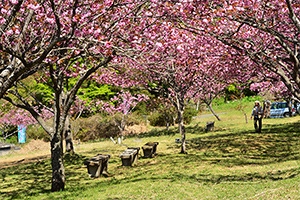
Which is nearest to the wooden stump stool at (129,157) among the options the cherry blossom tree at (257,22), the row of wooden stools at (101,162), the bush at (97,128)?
the row of wooden stools at (101,162)

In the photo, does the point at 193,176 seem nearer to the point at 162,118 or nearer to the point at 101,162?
the point at 101,162

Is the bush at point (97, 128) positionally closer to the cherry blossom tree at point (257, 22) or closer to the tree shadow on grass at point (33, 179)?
the tree shadow on grass at point (33, 179)

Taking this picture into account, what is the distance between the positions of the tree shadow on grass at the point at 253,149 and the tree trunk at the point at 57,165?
20.5 feet

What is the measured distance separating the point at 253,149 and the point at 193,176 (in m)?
5.82

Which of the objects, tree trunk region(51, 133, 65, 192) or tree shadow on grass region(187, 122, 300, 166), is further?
tree shadow on grass region(187, 122, 300, 166)

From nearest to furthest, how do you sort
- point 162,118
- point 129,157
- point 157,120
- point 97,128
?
point 129,157
point 97,128
point 162,118
point 157,120

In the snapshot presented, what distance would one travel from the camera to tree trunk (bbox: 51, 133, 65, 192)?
883 cm

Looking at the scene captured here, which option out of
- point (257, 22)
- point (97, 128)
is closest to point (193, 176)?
point (257, 22)

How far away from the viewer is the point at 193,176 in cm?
915

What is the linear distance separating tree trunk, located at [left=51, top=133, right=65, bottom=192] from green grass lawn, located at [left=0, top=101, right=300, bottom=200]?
0.30 meters

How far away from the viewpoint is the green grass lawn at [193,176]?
7094mm

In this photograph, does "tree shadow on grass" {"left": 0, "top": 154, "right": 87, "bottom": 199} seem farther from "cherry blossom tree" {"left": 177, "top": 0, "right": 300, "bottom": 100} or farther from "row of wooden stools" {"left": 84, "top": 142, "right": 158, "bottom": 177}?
"cherry blossom tree" {"left": 177, "top": 0, "right": 300, "bottom": 100}

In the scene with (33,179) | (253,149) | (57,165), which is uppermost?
(57,165)

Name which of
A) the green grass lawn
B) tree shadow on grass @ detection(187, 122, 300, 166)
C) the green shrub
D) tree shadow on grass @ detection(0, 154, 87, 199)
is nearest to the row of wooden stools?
the green grass lawn
